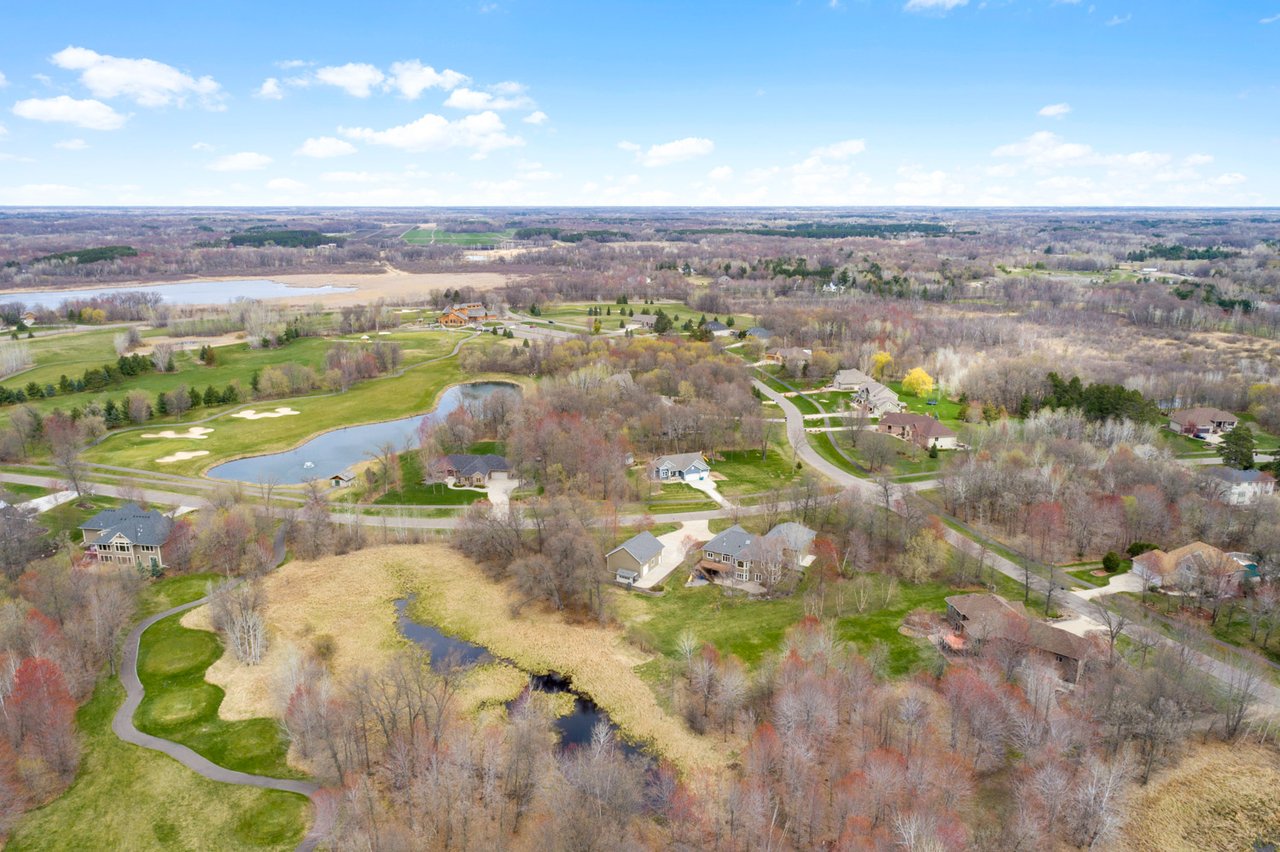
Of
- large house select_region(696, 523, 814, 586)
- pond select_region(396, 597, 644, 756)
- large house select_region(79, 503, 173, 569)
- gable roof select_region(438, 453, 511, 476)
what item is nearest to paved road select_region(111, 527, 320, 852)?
pond select_region(396, 597, 644, 756)

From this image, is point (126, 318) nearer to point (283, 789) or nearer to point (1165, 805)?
point (283, 789)

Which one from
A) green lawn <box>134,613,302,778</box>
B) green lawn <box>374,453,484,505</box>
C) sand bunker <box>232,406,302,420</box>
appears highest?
sand bunker <box>232,406,302,420</box>

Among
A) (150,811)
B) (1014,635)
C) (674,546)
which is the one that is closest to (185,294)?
(674,546)

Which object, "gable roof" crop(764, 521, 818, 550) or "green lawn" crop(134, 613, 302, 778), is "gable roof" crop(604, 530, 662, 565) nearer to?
"gable roof" crop(764, 521, 818, 550)

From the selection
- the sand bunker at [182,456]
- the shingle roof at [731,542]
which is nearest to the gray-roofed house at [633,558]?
the shingle roof at [731,542]

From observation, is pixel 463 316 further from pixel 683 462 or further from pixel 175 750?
pixel 175 750

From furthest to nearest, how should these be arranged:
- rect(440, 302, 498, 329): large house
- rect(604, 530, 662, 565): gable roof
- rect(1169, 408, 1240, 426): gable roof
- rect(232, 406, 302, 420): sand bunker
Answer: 1. rect(440, 302, 498, 329): large house
2. rect(232, 406, 302, 420): sand bunker
3. rect(1169, 408, 1240, 426): gable roof
4. rect(604, 530, 662, 565): gable roof

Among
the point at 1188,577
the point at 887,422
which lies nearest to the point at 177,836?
the point at 1188,577
